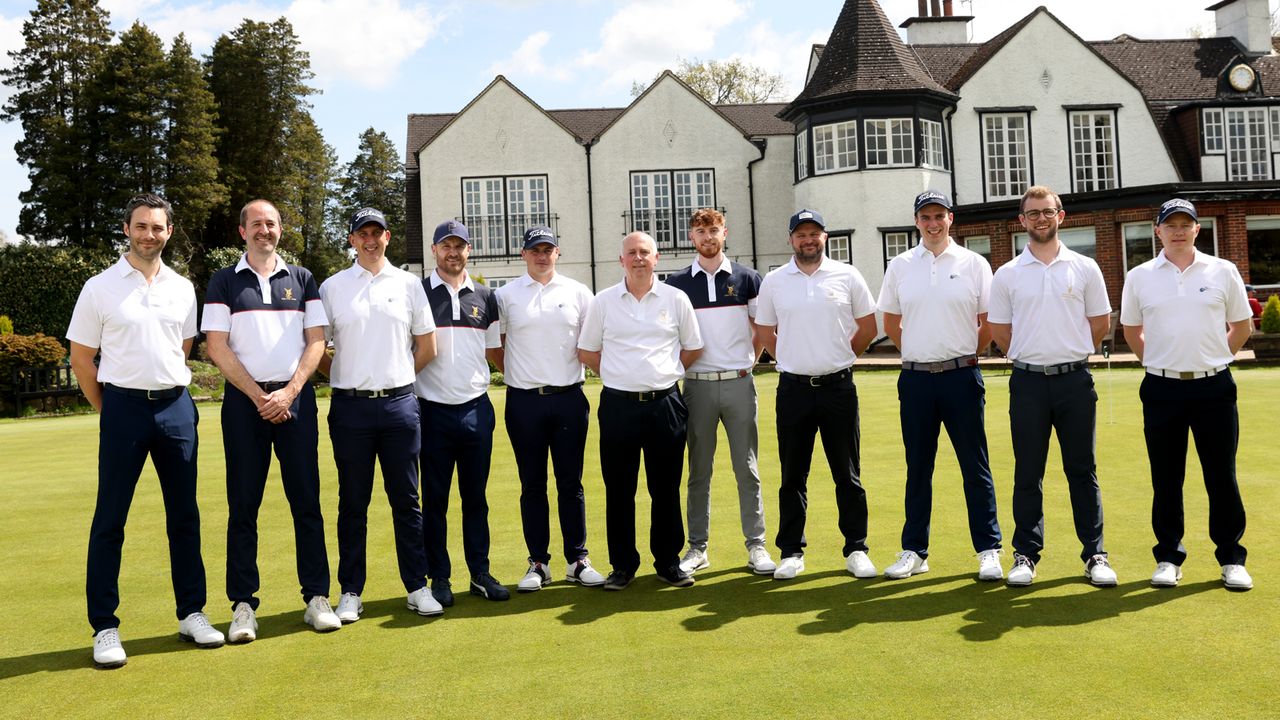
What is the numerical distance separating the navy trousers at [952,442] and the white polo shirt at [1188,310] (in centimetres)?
94

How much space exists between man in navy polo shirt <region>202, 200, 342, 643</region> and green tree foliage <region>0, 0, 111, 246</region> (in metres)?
39.5

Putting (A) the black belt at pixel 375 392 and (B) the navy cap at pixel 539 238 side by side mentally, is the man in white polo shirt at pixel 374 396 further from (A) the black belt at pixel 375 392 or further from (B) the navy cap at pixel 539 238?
(B) the navy cap at pixel 539 238

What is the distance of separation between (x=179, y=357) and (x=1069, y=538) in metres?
5.32

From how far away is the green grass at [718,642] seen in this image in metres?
4.06

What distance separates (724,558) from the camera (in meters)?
6.58

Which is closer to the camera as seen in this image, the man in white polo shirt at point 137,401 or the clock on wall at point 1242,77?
the man in white polo shirt at point 137,401

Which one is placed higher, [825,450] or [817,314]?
[817,314]

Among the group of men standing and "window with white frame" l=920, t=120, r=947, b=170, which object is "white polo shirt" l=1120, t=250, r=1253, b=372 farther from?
"window with white frame" l=920, t=120, r=947, b=170

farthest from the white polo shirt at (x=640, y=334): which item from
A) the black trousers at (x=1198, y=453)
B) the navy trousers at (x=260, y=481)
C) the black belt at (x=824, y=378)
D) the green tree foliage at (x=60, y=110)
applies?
the green tree foliage at (x=60, y=110)

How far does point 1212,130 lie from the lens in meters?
30.6

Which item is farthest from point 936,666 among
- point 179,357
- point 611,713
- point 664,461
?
point 179,357

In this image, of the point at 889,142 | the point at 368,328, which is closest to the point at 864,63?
the point at 889,142

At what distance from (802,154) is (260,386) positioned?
85.5 feet

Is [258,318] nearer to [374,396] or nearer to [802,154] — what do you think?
[374,396]
